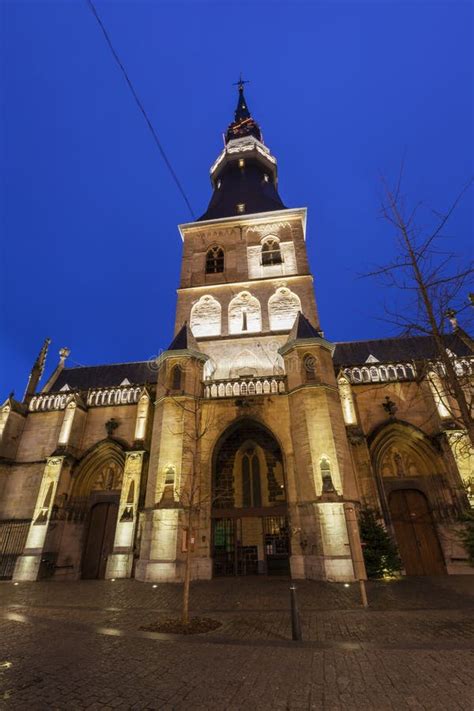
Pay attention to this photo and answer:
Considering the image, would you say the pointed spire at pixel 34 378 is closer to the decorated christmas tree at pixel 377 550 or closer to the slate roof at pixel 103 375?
the slate roof at pixel 103 375

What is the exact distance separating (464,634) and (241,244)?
2258cm

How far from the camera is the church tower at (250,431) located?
11961mm

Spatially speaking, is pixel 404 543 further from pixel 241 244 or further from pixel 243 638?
pixel 241 244

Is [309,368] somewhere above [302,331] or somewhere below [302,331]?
below

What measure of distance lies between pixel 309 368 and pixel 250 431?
181 inches

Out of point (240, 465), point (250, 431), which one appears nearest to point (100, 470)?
point (240, 465)

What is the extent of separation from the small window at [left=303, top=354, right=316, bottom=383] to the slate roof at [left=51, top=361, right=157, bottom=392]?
11.0 m

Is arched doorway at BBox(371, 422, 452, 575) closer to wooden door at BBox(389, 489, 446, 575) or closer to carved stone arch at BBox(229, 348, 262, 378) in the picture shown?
wooden door at BBox(389, 489, 446, 575)

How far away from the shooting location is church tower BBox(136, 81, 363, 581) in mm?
11961

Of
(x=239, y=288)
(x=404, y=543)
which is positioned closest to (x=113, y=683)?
(x=404, y=543)

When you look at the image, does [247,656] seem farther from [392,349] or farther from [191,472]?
[392,349]

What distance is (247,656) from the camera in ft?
15.5

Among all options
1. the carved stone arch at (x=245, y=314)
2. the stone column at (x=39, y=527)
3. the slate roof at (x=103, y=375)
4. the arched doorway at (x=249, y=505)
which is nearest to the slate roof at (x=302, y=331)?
the carved stone arch at (x=245, y=314)

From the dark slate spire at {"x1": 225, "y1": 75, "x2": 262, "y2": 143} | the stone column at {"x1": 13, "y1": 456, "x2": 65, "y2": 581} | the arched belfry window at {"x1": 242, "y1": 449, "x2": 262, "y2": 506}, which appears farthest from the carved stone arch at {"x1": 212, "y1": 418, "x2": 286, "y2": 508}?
the dark slate spire at {"x1": 225, "y1": 75, "x2": 262, "y2": 143}
